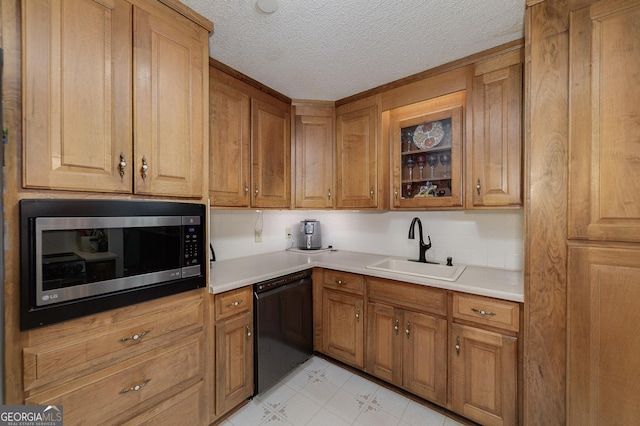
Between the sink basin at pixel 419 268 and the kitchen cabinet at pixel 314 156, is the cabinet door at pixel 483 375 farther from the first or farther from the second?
the kitchen cabinet at pixel 314 156

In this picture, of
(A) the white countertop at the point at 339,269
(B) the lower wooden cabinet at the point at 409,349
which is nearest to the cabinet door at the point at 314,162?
(A) the white countertop at the point at 339,269

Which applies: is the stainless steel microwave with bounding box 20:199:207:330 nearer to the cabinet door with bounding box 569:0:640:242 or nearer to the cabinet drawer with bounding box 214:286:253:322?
the cabinet drawer with bounding box 214:286:253:322

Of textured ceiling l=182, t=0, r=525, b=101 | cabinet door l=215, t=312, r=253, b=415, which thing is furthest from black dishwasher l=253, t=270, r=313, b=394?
textured ceiling l=182, t=0, r=525, b=101

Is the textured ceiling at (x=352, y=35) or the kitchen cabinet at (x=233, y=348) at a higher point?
the textured ceiling at (x=352, y=35)

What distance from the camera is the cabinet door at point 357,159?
2154mm

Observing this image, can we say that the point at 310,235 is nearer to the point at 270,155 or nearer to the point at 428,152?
the point at 270,155

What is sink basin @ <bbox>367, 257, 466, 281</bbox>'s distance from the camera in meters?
1.90

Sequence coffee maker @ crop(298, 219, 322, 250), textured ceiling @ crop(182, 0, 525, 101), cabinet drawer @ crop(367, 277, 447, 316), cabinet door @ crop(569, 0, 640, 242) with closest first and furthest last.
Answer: cabinet door @ crop(569, 0, 640, 242)
textured ceiling @ crop(182, 0, 525, 101)
cabinet drawer @ crop(367, 277, 447, 316)
coffee maker @ crop(298, 219, 322, 250)

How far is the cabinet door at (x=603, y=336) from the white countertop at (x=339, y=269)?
0.25 meters

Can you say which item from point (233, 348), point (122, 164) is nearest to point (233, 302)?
point (233, 348)

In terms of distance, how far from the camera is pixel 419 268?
2146mm

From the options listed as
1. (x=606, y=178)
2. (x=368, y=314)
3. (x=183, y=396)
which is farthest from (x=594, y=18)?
(x=183, y=396)

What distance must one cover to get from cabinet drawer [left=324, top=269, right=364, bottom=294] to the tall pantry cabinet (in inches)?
46.3

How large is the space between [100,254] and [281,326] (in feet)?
4.07
